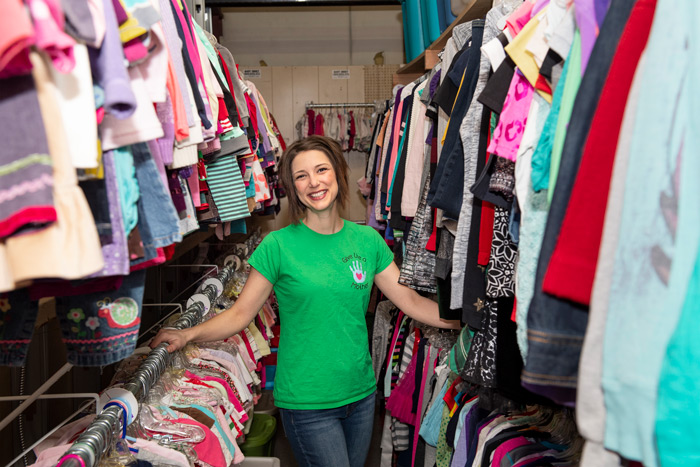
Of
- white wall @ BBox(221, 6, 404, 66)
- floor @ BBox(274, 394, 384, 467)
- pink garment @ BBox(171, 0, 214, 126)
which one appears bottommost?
floor @ BBox(274, 394, 384, 467)

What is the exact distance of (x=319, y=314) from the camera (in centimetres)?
234

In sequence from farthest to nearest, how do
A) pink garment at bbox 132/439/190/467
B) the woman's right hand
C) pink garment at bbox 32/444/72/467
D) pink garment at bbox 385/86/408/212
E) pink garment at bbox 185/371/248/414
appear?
pink garment at bbox 385/86/408/212
pink garment at bbox 185/371/248/414
the woman's right hand
pink garment at bbox 132/439/190/467
pink garment at bbox 32/444/72/467

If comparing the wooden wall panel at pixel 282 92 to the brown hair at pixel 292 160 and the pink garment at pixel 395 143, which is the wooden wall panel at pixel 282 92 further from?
the brown hair at pixel 292 160

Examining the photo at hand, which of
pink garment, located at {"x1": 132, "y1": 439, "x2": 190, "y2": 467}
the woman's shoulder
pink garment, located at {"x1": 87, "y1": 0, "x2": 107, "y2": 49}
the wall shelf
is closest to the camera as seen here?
pink garment, located at {"x1": 87, "y1": 0, "x2": 107, "y2": 49}

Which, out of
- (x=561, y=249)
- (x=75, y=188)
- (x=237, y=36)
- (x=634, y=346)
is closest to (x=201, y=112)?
(x=75, y=188)

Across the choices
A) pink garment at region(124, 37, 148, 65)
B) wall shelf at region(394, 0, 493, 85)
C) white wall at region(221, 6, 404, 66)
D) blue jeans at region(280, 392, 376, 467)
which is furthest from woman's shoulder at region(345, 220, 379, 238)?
white wall at region(221, 6, 404, 66)

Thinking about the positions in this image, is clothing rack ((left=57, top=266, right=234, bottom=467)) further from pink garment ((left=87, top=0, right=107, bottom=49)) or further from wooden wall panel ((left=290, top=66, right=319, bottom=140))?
wooden wall panel ((left=290, top=66, right=319, bottom=140))

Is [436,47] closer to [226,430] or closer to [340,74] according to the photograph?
[226,430]

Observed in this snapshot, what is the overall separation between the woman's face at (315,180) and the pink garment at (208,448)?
949mm

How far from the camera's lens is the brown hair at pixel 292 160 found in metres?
2.47

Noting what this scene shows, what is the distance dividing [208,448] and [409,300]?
1039 mm

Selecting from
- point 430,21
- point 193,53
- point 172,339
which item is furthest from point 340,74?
point 172,339

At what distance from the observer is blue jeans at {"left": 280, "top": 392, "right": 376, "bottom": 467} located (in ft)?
7.49

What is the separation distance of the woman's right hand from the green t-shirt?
15.7 inches
